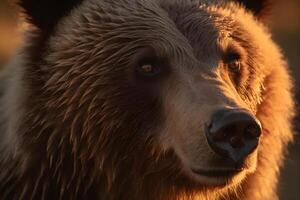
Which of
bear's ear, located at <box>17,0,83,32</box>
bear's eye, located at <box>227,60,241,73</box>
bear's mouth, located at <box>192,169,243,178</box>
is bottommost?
bear's mouth, located at <box>192,169,243,178</box>

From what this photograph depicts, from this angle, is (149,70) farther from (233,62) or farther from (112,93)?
(233,62)

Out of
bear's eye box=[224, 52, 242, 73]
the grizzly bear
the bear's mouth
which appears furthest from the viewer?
bear's eye box=[224, 52, 242, 73]

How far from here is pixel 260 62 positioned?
6.00 m

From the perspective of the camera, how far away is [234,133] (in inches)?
196

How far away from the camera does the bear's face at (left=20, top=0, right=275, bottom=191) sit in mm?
5340

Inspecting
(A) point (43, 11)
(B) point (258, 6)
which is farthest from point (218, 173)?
(B) point (258, 6)

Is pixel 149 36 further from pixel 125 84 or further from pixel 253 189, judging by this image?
pixel 253 189

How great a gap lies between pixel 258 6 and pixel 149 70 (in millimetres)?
1322

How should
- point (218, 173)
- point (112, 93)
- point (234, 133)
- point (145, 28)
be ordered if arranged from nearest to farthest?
point (234, 133), point (218, 173), point (112, 93), point (145, 28)

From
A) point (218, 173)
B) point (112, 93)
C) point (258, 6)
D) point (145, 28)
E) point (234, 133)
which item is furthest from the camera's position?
point (258, 6)

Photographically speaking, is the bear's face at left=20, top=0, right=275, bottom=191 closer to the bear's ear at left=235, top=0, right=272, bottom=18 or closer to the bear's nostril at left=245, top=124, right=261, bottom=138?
the bear's nostril at left=245, top=124, right=261, bottom=138

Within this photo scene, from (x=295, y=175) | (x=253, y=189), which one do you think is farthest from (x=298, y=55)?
(x=253, y=189)

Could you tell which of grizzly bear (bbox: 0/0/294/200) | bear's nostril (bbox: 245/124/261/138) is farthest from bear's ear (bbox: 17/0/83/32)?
bear's nostril (bbox: 245/124/261/138)

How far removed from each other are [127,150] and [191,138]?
0.57 meters
